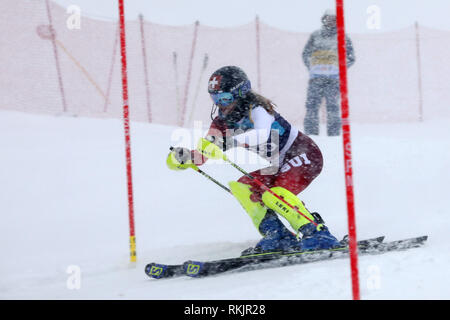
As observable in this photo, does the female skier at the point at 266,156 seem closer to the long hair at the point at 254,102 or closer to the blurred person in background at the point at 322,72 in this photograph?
the long hair at the point at 254,102

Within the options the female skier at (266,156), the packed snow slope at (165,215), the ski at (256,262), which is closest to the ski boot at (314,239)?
Answer: the female skier at (266,156)

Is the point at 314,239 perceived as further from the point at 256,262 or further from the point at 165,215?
the point at 165,215

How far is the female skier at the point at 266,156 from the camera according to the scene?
3623mm

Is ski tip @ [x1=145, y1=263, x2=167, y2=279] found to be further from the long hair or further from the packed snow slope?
the long hair

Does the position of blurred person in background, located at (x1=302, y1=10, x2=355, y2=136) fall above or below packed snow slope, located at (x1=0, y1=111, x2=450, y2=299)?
above

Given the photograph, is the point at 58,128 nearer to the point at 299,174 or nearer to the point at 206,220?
the point at 206,220

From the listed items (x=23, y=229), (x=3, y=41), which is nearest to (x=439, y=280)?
(x=23, y=229)

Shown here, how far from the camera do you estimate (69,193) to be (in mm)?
5875

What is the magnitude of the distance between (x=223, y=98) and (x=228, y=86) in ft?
0.31

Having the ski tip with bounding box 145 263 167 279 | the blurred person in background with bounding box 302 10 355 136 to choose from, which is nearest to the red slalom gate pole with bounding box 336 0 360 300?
the ski tip with bounding box 145 263 167 279

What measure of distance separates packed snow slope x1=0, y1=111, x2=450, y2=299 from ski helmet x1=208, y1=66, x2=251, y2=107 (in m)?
1.20

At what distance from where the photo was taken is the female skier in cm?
362

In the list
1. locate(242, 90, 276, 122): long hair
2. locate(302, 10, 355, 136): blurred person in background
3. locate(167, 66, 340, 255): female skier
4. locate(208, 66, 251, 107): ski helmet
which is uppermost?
locate(302, 10, 355, 136): blurred person in background

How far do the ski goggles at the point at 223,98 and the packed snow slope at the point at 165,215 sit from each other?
1172 millimetres
